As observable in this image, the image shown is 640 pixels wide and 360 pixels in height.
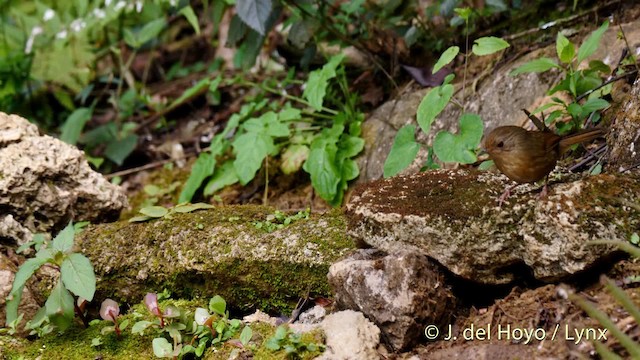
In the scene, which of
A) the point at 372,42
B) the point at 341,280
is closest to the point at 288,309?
the point at 341,280

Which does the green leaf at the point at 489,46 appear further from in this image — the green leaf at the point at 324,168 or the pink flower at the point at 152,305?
the pink flower at the point at 152,305

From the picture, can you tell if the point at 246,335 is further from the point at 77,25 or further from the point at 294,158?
the point at 77,25

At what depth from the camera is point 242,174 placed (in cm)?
402

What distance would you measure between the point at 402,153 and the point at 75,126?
292cm

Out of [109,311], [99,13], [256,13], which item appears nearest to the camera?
→ [109,311]

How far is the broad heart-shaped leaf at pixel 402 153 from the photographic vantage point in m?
3.27

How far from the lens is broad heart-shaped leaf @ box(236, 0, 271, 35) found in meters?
3.72

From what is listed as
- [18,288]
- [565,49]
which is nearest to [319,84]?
[565,49]

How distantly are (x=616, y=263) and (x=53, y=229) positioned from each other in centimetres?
277

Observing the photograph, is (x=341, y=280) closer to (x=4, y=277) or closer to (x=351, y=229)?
(x=351, y=229)

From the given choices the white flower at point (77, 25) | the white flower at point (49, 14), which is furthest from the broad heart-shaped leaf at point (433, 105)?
the white flower at point (49, 14)

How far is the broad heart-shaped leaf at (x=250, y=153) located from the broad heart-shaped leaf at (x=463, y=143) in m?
1.27

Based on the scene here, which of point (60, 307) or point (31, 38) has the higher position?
point (31, 38)

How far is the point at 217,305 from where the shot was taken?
285 cm
